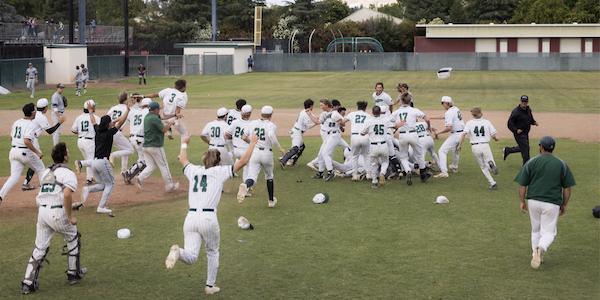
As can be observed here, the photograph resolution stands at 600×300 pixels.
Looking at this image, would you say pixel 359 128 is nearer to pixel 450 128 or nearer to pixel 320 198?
pixel 320 198

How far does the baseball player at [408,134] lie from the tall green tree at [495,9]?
3819 inches

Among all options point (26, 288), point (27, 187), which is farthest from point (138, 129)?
point (26, 288)

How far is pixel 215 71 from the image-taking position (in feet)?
193

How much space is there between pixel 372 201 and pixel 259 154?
2823 mm

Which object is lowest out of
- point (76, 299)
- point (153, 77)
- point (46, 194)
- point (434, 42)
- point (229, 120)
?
point (76, 299)

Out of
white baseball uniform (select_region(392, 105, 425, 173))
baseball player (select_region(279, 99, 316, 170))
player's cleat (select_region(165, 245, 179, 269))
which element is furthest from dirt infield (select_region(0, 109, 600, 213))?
player's cleat (select_region(165, 245, 179, 269))

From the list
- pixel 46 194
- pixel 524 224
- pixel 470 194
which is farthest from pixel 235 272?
pixel 470 194

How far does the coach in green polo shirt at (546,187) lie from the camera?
842 cm

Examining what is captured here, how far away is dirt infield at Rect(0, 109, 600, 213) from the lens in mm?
13141

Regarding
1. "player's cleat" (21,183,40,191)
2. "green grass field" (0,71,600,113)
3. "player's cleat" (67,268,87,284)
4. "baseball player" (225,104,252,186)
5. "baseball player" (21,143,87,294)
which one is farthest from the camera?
"green grass field" (0,71,600,113)

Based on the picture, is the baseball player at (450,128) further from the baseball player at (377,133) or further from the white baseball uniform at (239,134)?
the white baseball uniform at (239,134)

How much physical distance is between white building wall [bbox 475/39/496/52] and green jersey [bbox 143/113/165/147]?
6656 centimetres

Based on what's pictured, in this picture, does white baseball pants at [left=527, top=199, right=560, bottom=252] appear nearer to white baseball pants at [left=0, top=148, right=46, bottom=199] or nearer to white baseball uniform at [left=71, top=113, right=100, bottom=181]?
white baseball uniform at [left=71, top=113, right=100, bottom=181]

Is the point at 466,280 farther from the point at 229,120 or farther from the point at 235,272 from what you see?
the point at 229,120
